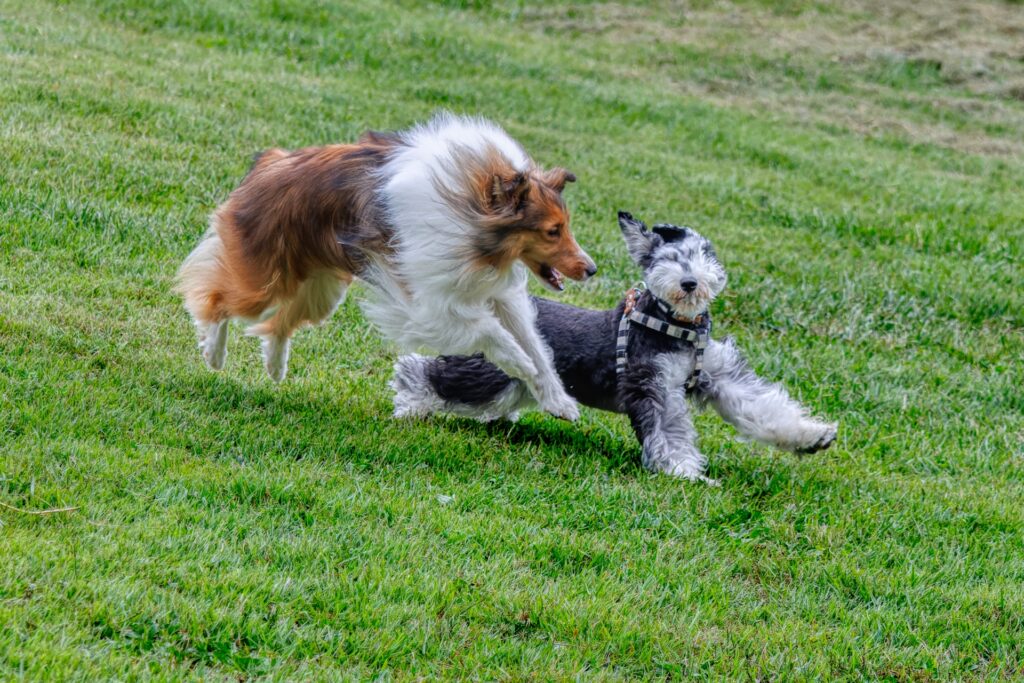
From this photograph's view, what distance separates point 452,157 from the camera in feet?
19.4

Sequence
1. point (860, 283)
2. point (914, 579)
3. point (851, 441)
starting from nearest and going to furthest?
point (914, 579)
point (851, 441)
point (860, 283)

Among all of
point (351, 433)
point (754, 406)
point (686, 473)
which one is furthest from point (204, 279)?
point (754, 406)

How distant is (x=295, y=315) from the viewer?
6.84 meters

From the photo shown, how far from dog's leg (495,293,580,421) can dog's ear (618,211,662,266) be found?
2.12ft

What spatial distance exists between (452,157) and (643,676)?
2.75 meters

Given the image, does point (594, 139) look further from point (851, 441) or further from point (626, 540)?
point (626, 540)

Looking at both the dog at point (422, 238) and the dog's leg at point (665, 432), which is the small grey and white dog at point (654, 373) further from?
the dog at point (422, 238)

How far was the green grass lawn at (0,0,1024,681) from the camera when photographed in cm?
436

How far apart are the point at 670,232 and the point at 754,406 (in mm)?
1044

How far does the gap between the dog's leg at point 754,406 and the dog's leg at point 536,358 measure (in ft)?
2.84

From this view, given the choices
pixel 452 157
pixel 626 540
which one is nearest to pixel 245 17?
pixel 452 157

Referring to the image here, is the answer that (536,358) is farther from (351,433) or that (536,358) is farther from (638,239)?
(351,433)

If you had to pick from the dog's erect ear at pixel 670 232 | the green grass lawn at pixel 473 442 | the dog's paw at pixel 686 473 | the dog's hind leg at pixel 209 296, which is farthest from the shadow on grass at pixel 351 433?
the dog's erect ear at pixel 670 232

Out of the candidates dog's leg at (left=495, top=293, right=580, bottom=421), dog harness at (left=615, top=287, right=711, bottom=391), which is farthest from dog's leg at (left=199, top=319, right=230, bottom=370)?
dog harness at (left=615, top=287, right=711, bottom=391)
